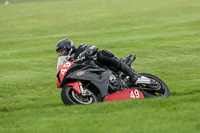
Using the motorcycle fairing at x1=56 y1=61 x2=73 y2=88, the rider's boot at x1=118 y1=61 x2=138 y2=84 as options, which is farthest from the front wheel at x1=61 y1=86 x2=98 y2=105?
the rider's boot at x1=118 y1=61 x2=138 y2=84

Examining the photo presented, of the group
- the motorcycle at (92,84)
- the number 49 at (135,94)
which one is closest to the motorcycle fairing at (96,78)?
the motorcycle at (92,84)

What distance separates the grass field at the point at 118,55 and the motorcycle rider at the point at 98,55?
40.8 inches

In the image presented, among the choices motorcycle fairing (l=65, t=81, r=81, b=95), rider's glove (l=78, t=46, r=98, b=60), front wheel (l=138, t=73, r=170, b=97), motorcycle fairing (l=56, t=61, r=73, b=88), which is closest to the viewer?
motorcycle fairing (l=65, t=81, r=81, b=95)

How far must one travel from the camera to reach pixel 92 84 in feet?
24.7

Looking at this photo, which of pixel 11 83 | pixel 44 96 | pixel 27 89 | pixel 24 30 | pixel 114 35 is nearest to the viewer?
pixel 44 96

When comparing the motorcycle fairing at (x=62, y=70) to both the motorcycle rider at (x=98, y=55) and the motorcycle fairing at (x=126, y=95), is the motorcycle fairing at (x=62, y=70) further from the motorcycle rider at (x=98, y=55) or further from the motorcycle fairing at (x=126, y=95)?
the motorcycle fairing at (x=126, y=95)

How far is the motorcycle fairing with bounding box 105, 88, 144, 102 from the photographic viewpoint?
7.55 m

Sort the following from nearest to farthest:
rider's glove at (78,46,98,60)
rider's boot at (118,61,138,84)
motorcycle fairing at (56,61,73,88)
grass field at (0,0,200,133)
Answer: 1. grass field at (0,0,200,133)
2. motorcycle fairing at (56,61,73,88)
3. rider's glove at (78,46,98,60)
4. rider's boot at (118,61,138,84)

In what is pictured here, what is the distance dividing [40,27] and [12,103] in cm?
2108

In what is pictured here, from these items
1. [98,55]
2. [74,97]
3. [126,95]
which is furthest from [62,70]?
[126,95]

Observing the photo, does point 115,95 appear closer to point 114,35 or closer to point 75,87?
point 75,87

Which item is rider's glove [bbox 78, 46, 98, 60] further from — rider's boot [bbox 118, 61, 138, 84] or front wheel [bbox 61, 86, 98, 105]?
front wheel [bbox 61, 86, 98, 105]

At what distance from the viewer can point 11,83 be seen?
37.5 ft

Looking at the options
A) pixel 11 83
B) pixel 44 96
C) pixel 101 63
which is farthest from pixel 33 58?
pixel 101 63
